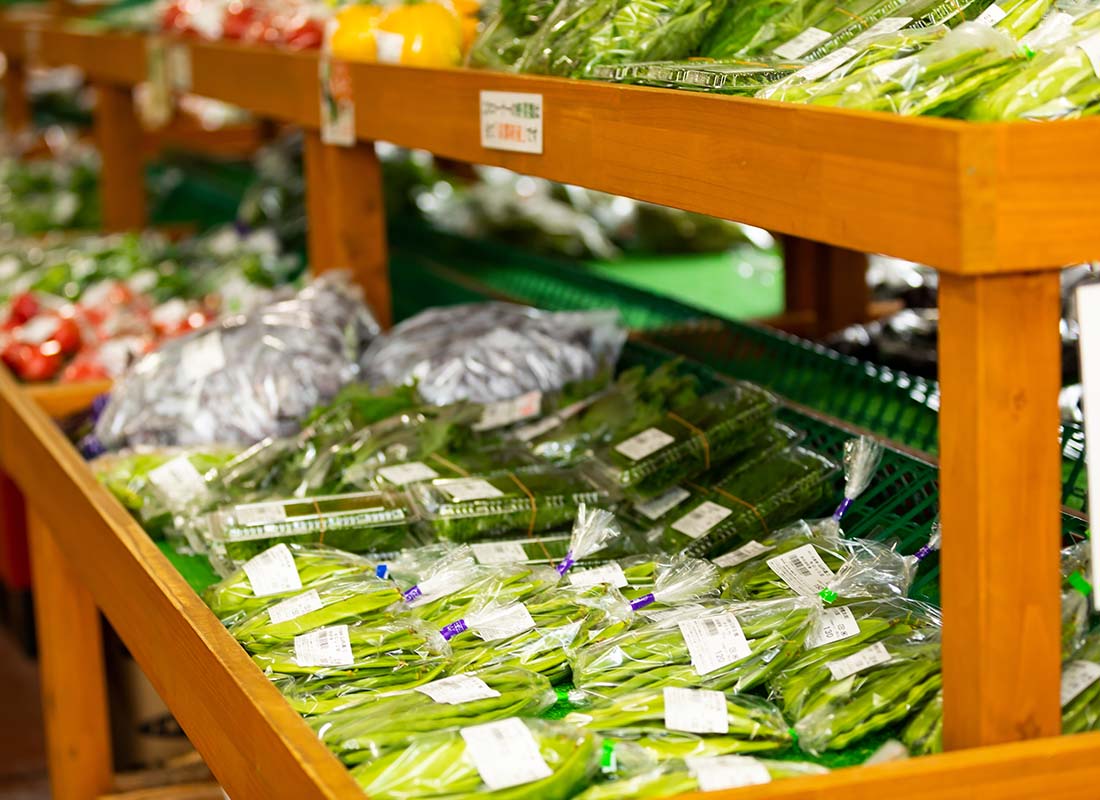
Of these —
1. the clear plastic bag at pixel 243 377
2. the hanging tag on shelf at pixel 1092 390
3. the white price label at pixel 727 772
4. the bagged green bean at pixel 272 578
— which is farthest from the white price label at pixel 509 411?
the hanging tag on shelf at pixel 1092 390

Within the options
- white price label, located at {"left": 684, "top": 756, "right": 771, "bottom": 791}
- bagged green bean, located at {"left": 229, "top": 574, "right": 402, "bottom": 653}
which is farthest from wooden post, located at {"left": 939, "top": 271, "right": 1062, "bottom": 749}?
bagged green bean, located at {"left": 229, "top": 574, "right": 402, "bottom": 653}

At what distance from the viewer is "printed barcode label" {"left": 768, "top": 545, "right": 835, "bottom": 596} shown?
156 centimetres

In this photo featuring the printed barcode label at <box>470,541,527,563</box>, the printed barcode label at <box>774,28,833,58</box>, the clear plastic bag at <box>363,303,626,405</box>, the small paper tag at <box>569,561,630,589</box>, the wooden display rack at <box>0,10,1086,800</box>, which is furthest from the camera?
the clear plastic bag at <box>363,303,626,405</box>

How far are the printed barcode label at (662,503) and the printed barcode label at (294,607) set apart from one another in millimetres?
485

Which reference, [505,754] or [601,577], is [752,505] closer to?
[601,577]

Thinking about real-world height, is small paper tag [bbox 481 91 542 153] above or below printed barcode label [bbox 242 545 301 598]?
above

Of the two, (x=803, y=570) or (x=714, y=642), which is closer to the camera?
(x=714, y=642)

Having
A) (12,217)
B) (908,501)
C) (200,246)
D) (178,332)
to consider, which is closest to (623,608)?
(908,501)

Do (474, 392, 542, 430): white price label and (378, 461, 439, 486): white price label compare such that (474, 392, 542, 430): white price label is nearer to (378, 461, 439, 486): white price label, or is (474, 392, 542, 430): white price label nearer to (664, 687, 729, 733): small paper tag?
(378, 461, 439, 486): white price label

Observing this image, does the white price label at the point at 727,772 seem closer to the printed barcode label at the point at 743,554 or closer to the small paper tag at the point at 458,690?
the small paper tag at the point at 458,690

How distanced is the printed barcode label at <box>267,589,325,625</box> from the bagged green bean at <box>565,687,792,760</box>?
0.39m

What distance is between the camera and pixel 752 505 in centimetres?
183

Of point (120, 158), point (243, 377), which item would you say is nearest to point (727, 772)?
point (243, 377)

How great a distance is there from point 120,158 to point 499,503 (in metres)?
2.77
